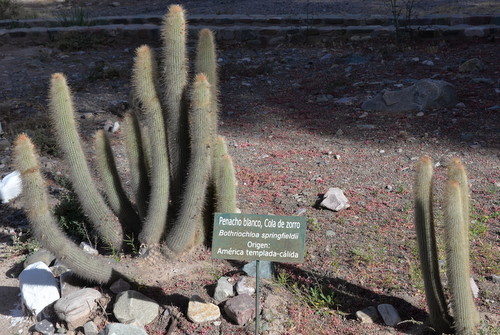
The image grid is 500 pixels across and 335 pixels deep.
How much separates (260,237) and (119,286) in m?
1.02

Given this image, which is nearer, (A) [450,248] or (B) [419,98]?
(A) [450,248]

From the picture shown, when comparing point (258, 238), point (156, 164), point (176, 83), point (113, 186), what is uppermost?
point (176, 83)

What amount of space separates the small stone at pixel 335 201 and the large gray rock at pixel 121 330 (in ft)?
6.03

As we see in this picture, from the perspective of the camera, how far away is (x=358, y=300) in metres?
3.53

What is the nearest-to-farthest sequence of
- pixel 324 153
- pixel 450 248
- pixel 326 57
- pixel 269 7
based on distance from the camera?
pixel 450 248 → pixel 324 153 → pixel 326 57 → pixel 269 7

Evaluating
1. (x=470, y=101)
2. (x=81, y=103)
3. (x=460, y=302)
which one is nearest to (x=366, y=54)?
(x=470, y=101)

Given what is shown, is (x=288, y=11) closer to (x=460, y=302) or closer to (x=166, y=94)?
(x=166, y=94)

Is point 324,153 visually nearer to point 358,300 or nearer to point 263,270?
point 263,270

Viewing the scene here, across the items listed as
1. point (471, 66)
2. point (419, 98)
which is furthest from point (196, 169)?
point (471, 66)

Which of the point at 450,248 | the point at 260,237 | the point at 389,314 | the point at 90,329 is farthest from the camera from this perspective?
the point at 90,329

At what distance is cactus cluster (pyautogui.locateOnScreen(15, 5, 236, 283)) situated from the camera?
11.5ft

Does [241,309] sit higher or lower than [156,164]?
lower

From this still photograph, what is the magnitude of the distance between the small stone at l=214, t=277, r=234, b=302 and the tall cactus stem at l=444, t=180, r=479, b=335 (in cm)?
125

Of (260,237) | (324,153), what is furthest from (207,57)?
(324,153)
